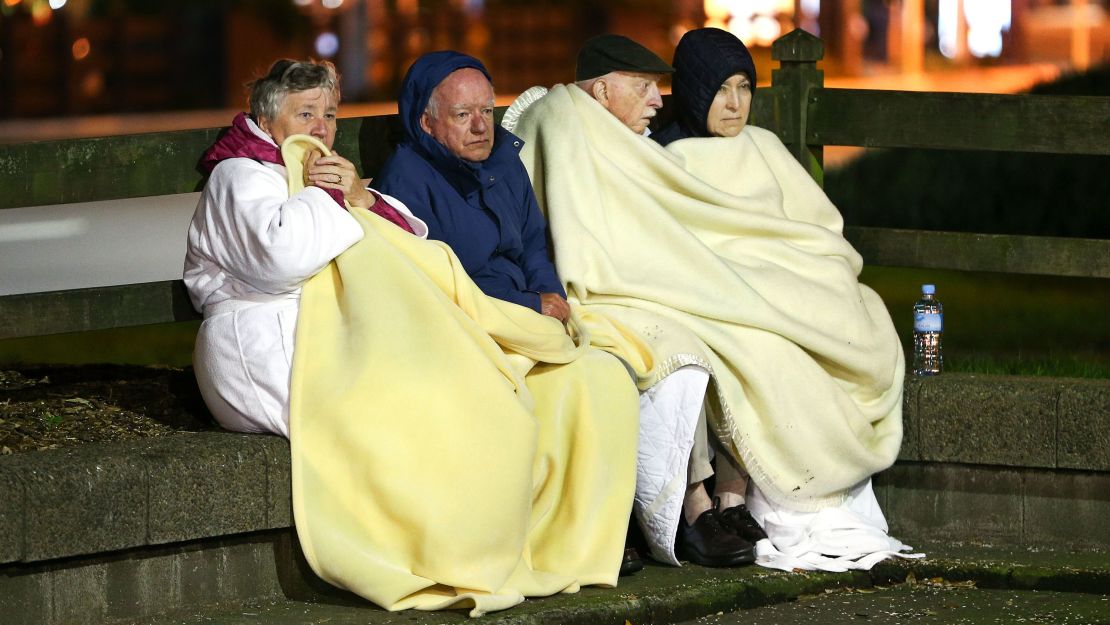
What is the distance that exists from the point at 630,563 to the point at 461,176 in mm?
1258

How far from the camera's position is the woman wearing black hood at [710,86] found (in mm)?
6520

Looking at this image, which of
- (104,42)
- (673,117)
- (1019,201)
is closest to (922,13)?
(104,42)

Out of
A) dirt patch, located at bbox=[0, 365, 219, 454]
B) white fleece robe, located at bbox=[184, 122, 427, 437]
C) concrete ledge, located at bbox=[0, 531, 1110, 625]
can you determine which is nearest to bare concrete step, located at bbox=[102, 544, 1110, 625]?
concrete ledge, located at bbox=[0, 531, 1110, 625]

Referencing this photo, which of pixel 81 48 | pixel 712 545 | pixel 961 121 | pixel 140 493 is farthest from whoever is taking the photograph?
pixel 81 48

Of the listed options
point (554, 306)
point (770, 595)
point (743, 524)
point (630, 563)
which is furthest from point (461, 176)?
point (770, 595)

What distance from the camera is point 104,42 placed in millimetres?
30781

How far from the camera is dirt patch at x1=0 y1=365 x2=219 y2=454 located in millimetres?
5660

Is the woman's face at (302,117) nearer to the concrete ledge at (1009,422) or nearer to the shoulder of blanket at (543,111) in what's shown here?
the shoulder of blanket at (543,111)

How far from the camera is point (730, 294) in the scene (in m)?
6.25

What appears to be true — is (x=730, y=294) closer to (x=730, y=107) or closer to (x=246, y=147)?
(x=730, y=107)

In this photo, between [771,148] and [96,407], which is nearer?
[96,407]

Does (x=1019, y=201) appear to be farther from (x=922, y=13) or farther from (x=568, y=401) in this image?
(x=922, y=13)

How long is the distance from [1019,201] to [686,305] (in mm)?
6409

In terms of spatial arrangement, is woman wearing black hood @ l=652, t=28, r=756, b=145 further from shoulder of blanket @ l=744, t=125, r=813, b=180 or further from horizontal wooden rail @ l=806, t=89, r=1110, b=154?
horizontal wooden rail @ l=806, t=89, r=1110, b=154
